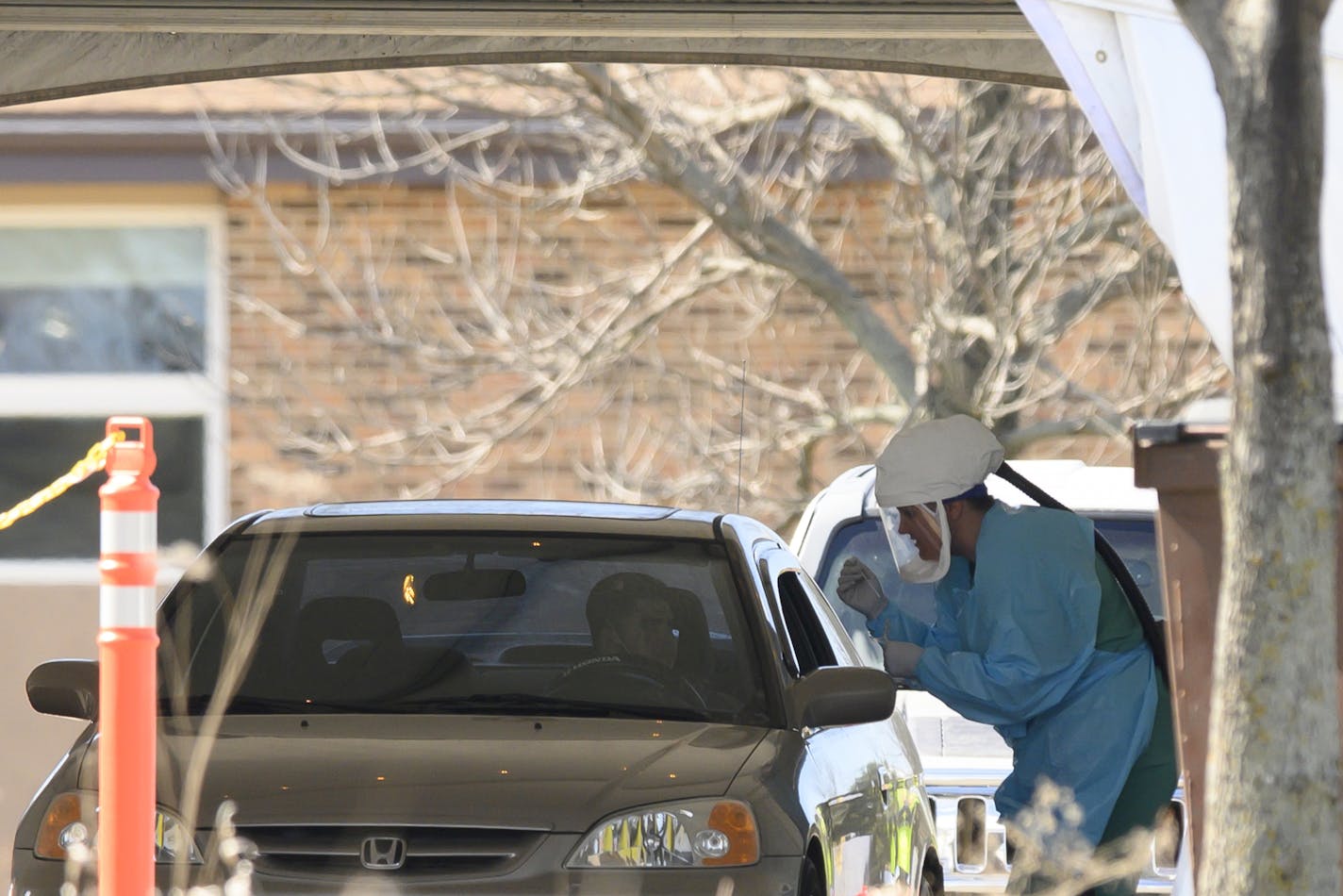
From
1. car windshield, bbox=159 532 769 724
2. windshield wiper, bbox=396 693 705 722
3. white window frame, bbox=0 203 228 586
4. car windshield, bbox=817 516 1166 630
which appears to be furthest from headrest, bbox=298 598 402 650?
white window frame, bbox=0 203 228 586

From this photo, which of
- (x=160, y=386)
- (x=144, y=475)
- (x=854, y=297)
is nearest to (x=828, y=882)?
(x=144, y=475)

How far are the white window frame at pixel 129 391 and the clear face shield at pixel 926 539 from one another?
24.6 ft

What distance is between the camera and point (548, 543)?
5.89 meters

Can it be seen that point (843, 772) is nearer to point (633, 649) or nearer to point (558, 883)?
point (633, 649)

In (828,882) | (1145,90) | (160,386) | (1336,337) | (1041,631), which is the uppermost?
(160,386)

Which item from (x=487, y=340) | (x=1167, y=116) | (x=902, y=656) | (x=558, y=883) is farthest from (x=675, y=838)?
(x=487, y=340)

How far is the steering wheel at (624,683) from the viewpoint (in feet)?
18.0

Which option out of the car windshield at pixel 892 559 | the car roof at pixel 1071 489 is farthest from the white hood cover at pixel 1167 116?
the car windshield at pixel 892 559

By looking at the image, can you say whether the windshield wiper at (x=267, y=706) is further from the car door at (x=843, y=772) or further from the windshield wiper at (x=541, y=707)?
the car door at (x=843, y=772)

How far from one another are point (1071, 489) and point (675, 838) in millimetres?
3697

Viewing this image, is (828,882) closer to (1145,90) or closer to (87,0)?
(1145,90)

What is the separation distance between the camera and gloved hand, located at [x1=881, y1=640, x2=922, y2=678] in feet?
18.7

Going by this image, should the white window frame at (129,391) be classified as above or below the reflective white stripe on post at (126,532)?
above

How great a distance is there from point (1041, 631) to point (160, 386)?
8.41m
